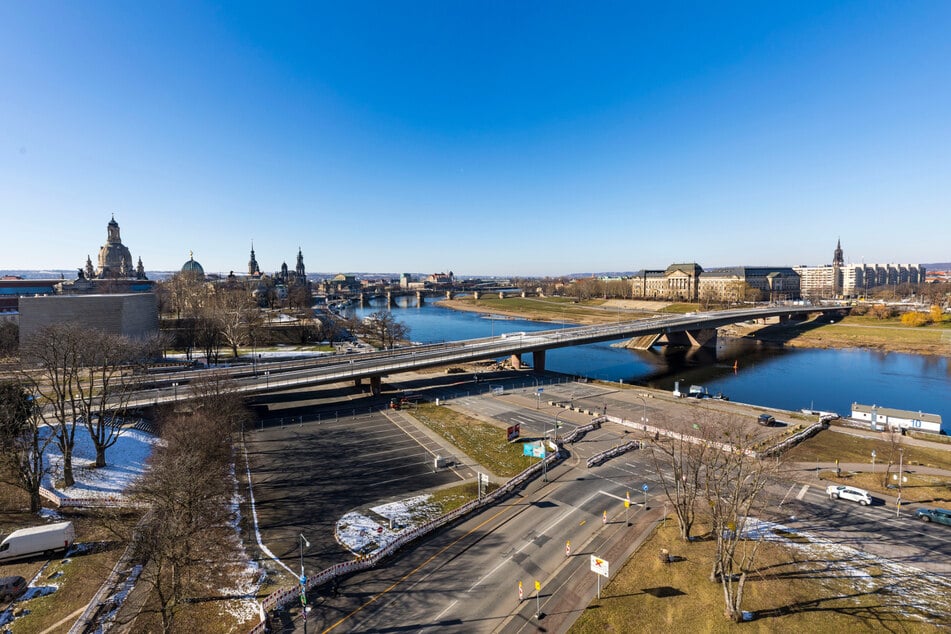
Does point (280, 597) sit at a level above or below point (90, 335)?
below

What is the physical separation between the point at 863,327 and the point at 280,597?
457ft

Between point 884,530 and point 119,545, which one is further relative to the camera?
point 884,530

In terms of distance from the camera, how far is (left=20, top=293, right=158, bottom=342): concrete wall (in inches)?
2324

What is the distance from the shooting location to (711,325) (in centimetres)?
9800

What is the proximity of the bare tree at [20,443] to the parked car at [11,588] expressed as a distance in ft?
24.9

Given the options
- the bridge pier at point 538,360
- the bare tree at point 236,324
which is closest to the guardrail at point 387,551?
the bridge pier at point 538,360

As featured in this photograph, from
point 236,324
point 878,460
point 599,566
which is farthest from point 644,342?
point 599,566

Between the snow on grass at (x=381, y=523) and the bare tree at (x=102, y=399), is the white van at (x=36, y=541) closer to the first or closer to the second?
the bare tree at (x=102, y=399)

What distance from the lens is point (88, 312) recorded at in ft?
203

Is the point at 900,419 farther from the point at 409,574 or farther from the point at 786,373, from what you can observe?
the point at 409,574

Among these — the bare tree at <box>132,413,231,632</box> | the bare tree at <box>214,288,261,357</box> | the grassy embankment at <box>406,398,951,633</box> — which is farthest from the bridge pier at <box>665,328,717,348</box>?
the bare tree at <box>132,413,231,632</box>

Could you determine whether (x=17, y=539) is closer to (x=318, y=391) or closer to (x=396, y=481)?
(x=396, y=481)

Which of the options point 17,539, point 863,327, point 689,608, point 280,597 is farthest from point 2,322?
point 863,327

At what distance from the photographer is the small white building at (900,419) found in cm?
4003
